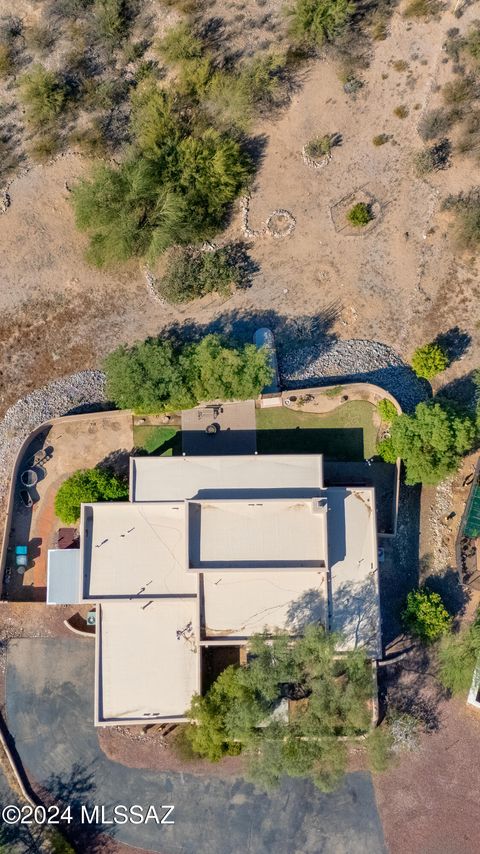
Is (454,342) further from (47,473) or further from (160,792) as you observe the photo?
(160,792)

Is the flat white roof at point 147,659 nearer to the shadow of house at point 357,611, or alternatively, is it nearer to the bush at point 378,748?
the shadow of house at point 357,611

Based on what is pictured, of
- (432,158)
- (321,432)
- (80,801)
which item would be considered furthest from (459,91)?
(80,801)

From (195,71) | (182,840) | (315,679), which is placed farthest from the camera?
(195,71)

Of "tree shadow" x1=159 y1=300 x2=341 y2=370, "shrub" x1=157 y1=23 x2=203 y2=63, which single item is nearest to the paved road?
"tree shadow" x1=159 y1=300 x2=341 y2=370

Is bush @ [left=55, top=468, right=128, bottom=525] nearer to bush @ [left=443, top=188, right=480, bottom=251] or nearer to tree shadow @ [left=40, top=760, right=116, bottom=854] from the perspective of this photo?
tree shadow @ [left=40, top=760, right=116, bottom=854]

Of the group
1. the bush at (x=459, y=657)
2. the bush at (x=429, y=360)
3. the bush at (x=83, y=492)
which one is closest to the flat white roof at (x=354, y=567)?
the bush at (x=459, y=657)

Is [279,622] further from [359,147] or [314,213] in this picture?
[359,147]

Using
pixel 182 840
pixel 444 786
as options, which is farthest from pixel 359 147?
pixel 182 840
